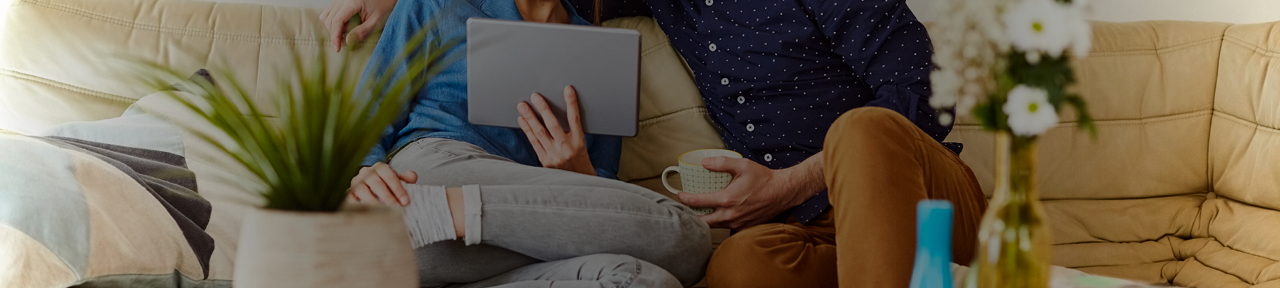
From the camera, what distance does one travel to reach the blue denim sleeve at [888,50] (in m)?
1.29

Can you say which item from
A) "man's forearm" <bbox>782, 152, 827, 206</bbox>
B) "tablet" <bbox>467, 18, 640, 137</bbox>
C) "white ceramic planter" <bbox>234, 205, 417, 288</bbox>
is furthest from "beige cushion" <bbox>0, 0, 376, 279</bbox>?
"white ceramic planter" <bbox>234, 205, 417, 288</bbox>

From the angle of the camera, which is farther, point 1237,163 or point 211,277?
point 1237,163

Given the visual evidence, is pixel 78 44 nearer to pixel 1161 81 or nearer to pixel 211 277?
pixel 211 277

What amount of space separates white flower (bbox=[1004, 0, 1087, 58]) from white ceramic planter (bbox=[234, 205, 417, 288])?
1.46 ft

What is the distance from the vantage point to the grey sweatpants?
0.95 meters

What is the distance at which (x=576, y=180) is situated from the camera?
1.08 metres

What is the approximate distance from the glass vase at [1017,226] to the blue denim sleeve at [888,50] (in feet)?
2.42

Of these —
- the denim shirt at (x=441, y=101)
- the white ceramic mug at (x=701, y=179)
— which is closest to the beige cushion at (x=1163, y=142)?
the white ceramic mug at (x=701, y=179)

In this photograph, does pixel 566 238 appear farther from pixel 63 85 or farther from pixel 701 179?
pixel 63 85

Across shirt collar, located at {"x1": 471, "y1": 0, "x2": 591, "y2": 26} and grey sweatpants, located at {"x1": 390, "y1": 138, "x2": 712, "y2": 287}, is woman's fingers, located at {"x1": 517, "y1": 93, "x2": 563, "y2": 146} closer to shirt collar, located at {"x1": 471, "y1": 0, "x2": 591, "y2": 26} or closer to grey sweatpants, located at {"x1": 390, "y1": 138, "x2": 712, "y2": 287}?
grey sweatpants, located at {"x1": 390, "y1": 138, "x2": 712, "y2": 287}

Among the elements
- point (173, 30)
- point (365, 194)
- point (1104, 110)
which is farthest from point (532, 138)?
point (1104, 110)

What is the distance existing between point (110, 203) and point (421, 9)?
66 cm

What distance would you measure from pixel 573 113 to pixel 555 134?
0.05m

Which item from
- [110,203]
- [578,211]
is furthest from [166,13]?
[578,211]
